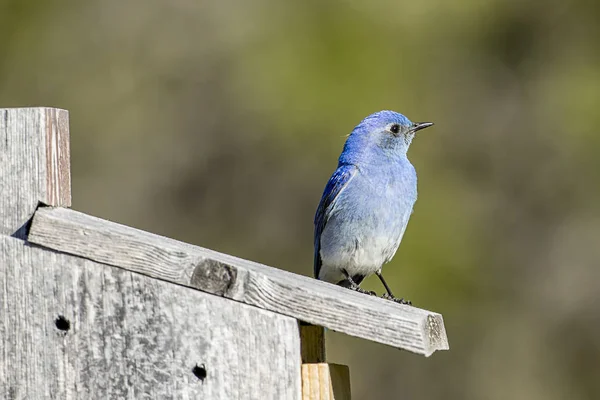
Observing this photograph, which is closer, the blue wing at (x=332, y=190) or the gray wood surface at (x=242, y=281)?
the gray wood surface at (x=242, y=281)

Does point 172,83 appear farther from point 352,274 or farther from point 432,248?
point 352,274

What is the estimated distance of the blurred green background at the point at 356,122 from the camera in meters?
8.95

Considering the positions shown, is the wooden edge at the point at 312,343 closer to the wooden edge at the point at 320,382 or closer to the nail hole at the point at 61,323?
the wooden edge at the point at 320,382

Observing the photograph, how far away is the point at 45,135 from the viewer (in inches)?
145

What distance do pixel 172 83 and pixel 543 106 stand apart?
316cm

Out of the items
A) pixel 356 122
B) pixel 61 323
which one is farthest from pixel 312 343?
pixel 356 122

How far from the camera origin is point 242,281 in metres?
3.48

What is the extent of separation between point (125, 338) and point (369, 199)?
93.0 inches

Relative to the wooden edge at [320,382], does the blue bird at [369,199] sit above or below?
above

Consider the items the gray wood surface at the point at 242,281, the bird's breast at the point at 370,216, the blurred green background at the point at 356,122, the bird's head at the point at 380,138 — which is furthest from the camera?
the blurred green background at the point at 356,122

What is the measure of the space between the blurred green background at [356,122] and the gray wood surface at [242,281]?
5.29 meters

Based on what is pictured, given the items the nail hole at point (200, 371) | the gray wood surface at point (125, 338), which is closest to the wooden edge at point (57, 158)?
the gray wood surface at point (125, 338)

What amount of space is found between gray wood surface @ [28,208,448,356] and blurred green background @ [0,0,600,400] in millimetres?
5292

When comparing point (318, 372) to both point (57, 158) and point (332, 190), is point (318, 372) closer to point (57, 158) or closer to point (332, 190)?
point (57, 158)
